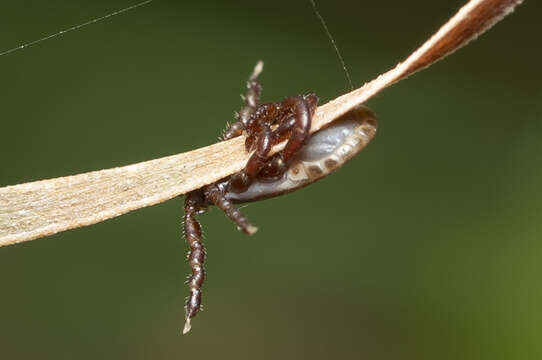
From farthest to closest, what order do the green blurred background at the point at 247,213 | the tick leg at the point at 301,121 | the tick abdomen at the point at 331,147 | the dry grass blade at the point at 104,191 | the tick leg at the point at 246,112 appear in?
1. the green blurred background at the point at 247,213
2. the tick leg at the point at 246,112
3. the tick abdomen at the point at 331,147
4. the tick leg at the point at 301,121
5. the dry grass blade at the point at 104,191

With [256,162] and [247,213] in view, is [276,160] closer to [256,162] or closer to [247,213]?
[256,162]

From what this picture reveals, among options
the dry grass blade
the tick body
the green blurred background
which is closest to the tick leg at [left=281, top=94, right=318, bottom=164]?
the tick body

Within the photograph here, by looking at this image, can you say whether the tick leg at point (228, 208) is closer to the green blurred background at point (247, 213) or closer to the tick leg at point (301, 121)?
the tick leg at point (301, 121)

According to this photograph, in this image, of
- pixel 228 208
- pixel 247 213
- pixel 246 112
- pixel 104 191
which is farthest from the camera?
pixel 247 213

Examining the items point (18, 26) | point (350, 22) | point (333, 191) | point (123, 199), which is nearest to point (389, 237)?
point (333, 191)

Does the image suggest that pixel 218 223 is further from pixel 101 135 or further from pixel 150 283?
pixel 101 135

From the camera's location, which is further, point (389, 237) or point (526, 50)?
point (526, 50)

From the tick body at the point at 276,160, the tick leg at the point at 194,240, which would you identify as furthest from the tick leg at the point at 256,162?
the tick leg at the point at 194,240

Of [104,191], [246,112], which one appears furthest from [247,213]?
[104,191]
